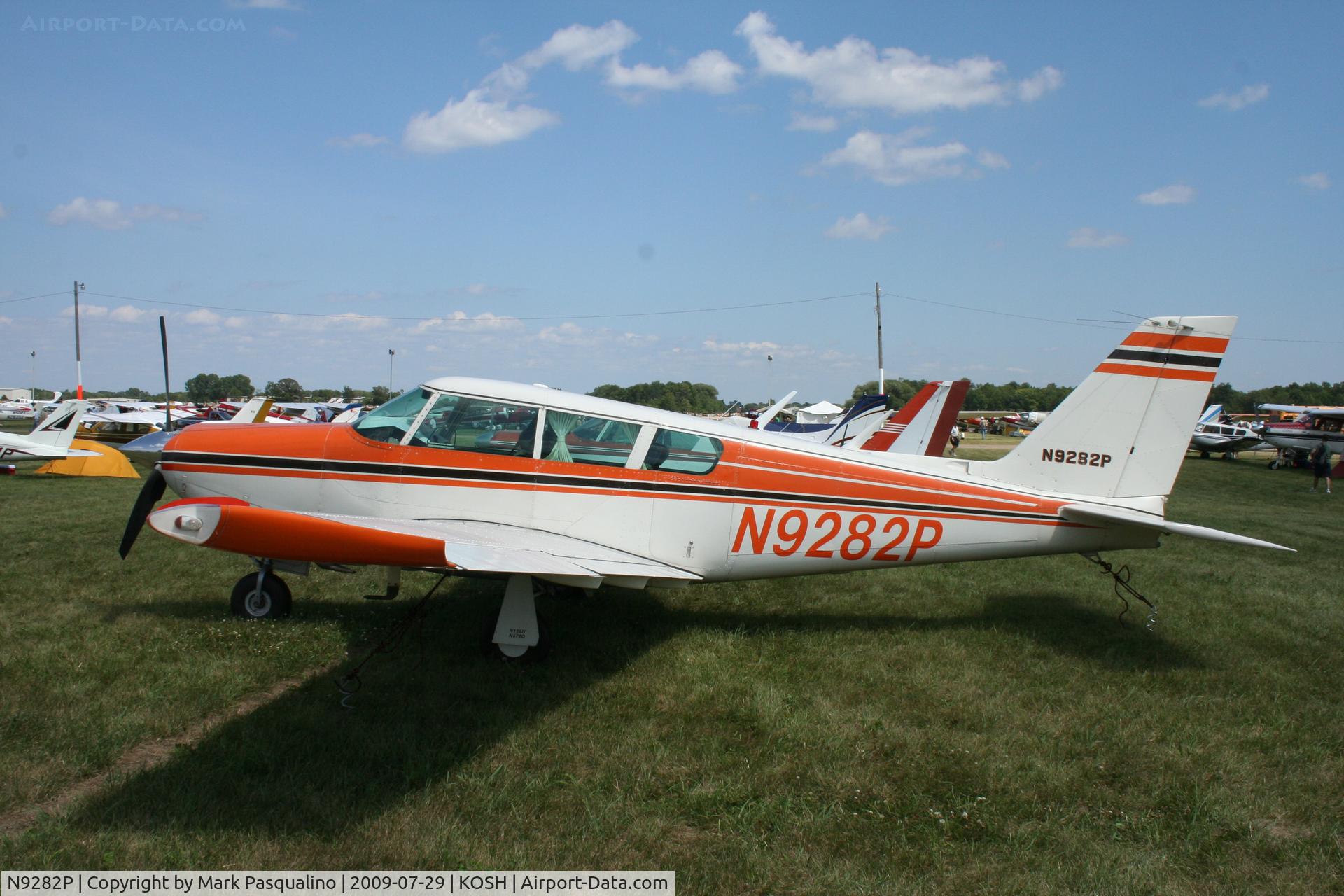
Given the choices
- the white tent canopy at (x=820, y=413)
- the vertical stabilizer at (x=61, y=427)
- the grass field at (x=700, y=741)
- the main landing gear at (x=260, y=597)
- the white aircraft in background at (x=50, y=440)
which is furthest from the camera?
the white tent canopy at (x=820, y=413)

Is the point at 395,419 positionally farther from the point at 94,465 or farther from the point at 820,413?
the point at 820,413

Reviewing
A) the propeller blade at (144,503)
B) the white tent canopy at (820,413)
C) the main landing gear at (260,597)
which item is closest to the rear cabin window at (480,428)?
the main landing gear at (260,597)

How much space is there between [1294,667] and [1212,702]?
1.32m

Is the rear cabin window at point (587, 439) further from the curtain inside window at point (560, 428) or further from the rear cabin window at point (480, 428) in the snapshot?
the rear cabin window at point (480, 428)

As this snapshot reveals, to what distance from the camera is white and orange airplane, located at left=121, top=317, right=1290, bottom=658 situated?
210 inches

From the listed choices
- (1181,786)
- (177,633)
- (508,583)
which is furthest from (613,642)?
(1181,786)

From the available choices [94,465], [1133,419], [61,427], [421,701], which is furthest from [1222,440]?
[61,427]

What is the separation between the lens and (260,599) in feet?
20.2

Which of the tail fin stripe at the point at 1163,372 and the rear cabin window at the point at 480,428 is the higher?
the tail fin stripe at the point at 1163,372

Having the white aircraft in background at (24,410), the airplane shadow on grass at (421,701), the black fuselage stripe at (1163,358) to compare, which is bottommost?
the white aircraft in background at (24,410)

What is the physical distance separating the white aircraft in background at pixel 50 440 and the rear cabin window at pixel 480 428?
1616 cm

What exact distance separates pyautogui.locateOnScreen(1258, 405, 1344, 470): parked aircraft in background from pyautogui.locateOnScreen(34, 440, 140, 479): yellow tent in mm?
37871

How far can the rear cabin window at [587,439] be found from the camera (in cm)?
540

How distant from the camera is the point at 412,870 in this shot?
120 inches
